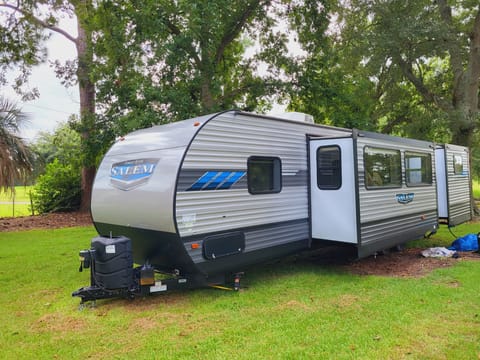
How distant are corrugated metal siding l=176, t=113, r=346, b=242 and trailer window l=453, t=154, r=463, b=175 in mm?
5330

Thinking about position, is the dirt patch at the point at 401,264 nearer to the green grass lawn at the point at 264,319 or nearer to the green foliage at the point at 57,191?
the green grass lawn at the point at 264,319

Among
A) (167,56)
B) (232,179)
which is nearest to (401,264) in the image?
(232,179)

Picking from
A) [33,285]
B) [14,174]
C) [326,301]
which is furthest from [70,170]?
[326,301]

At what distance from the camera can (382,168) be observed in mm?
6961

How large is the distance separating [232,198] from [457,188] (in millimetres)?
7349

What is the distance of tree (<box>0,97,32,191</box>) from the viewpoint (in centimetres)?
1099

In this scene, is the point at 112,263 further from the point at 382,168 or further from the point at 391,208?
the point at 391,208

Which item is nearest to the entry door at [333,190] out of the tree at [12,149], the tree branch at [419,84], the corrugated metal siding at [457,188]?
the corrugated metal siding at [457,188]

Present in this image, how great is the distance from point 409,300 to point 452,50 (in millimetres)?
11411

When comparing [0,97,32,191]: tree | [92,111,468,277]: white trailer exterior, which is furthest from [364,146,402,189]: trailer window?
[0,97,32,191]: tree

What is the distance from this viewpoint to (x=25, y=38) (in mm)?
14492

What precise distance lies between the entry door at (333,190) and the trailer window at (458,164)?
5190 mm

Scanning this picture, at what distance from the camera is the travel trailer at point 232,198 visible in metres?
5.07

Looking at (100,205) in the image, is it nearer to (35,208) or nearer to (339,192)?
(339,192)
